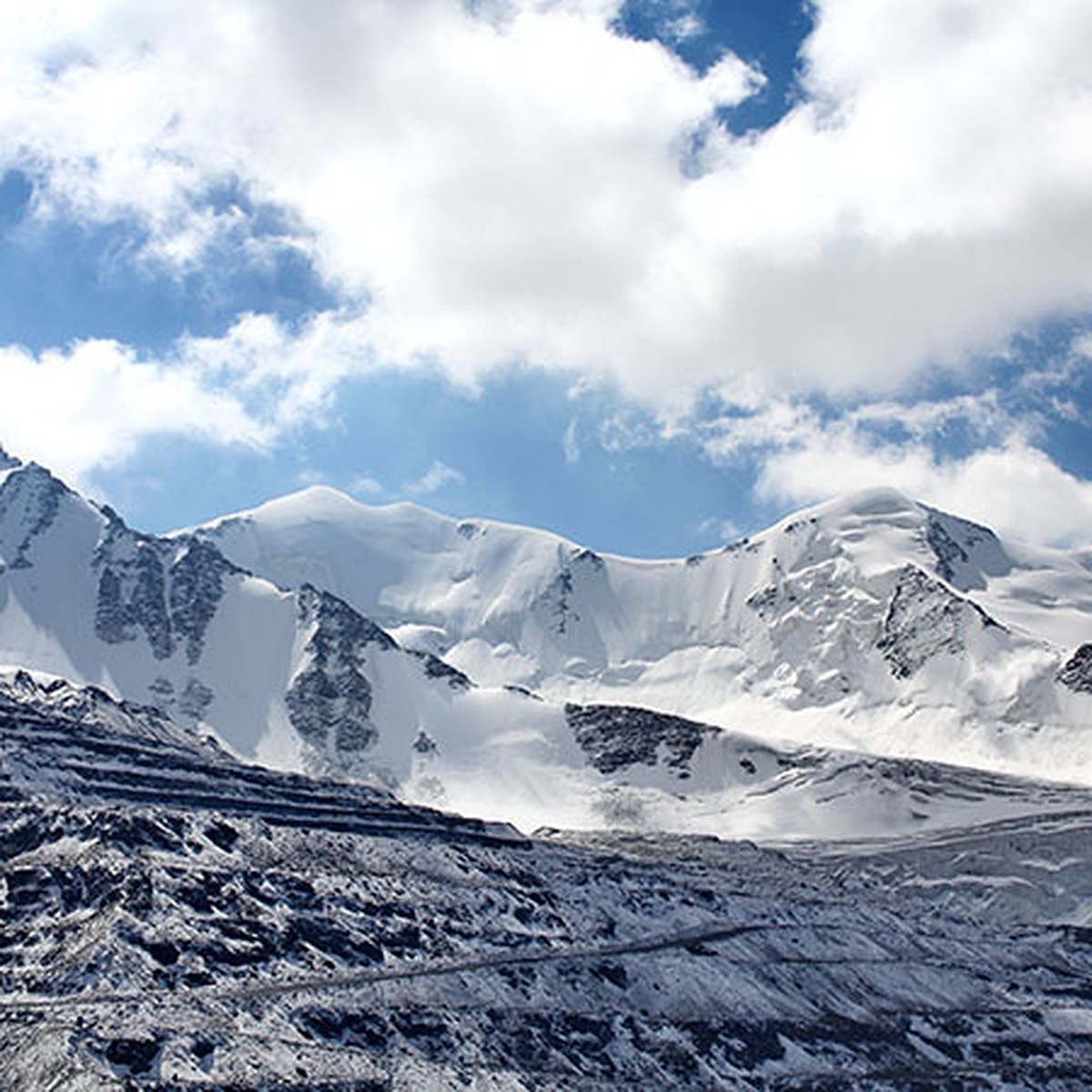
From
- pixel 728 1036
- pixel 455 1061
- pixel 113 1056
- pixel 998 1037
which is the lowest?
pixel 113 1056

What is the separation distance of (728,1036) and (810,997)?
2261 centimetres

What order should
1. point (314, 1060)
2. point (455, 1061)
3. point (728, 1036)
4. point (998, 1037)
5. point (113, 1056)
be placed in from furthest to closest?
point (998, 1037) < point (728, 1036) < point (455, 1061) < point (314, 1060) < point (113, 1056)

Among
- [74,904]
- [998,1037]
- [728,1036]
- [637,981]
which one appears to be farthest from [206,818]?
[998,1037]

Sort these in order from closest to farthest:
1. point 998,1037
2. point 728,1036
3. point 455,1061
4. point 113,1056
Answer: point 113,1056
point 455,1061
point 728,1036
point 998,1037

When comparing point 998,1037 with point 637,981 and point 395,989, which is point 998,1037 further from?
point 395,989

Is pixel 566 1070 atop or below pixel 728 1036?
below

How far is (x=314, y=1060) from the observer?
5079 inches

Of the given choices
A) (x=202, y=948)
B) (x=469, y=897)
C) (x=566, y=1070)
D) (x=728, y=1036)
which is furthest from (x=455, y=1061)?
(x=469, y=897)

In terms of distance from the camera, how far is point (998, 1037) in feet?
604

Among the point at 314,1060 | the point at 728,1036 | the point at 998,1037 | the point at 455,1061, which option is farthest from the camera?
the point at 998,1037

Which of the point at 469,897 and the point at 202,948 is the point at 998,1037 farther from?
the point at 202,948

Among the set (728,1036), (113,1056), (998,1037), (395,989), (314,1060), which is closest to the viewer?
(113,1056)

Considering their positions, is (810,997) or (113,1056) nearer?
(113,1056)

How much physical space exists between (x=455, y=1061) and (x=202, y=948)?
25.3 metres
